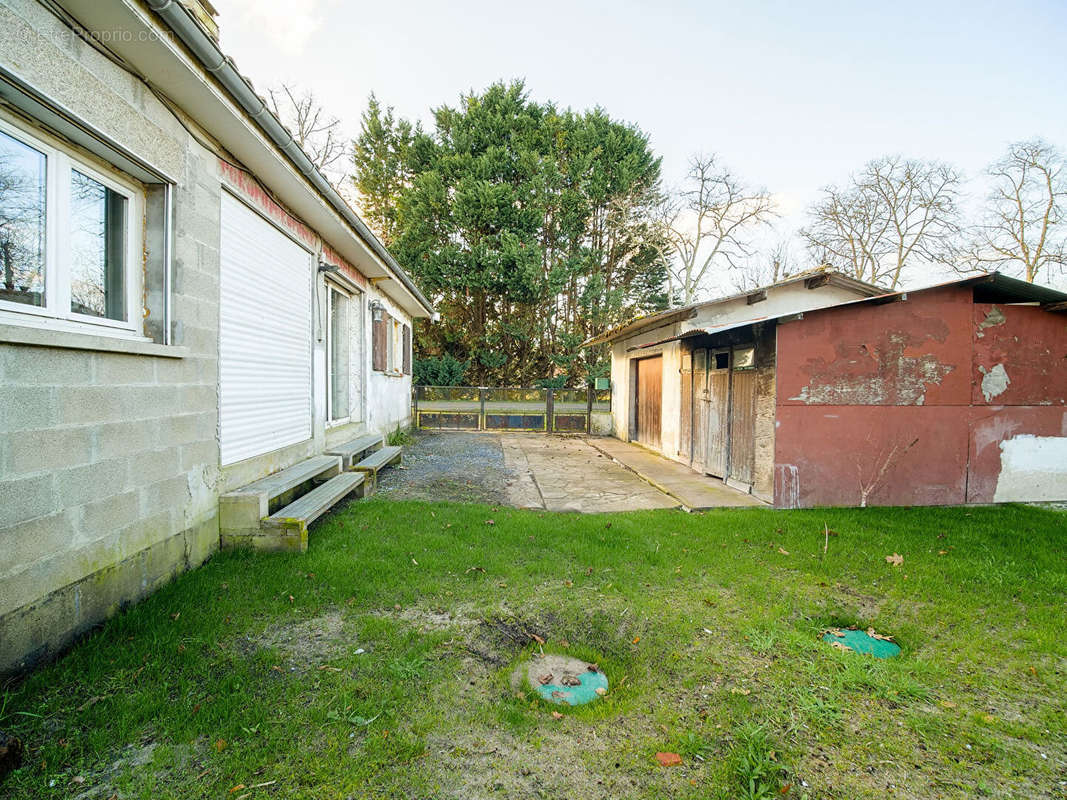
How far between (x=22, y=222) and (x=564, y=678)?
3697 millimetres

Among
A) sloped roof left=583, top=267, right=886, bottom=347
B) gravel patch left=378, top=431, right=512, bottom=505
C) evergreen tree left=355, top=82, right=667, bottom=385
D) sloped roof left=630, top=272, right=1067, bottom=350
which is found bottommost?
gravel patch left=378, top=431, right=512, bottom=505

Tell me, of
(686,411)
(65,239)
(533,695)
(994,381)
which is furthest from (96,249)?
(994,381)

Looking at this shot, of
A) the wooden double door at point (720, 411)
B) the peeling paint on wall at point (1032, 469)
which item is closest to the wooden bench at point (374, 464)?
the wooden double door at point (720, 411)

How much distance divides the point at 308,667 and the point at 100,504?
5.05ft

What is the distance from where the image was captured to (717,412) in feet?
26.7

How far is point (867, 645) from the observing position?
122 inches

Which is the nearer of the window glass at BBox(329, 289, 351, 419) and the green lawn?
the green lawn

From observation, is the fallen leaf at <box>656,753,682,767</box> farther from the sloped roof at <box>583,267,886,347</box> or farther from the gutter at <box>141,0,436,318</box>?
the sloped roof at <box>583,267,886,347</box>

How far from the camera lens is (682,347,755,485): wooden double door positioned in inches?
281

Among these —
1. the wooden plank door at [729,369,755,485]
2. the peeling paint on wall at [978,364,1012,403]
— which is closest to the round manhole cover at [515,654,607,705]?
the wooden plank door at [729,369,755,485]

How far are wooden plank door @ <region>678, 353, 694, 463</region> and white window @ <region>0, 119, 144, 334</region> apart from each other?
8.19 meters

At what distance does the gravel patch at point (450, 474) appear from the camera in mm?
6758

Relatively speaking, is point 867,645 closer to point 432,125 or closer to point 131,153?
point 131,153

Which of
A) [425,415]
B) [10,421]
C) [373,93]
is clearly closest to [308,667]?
[10,421]
